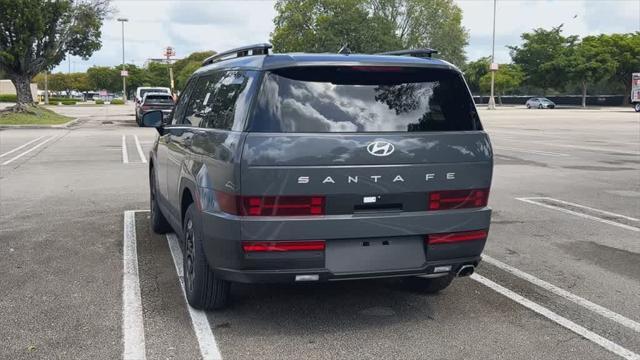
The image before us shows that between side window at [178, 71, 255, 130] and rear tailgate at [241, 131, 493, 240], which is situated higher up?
side window at [178, 71, 255, 130]

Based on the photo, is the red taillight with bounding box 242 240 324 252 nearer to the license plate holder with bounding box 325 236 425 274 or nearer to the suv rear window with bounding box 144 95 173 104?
the license plate holder with bounding box 325 236 425 274

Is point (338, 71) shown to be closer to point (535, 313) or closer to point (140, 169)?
point (535, 313)

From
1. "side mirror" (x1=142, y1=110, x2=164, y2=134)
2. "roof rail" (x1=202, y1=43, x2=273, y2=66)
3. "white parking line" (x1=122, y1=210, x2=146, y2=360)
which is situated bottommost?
"white parking line" (x1=122, y1=210, x2=146, y2=360)

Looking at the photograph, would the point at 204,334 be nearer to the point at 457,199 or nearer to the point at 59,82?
the point at 457,199

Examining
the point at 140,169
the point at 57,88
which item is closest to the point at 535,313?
the point at 140,169

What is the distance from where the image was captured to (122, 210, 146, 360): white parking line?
3920mm

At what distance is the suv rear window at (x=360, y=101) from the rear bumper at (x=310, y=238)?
58 centimetres

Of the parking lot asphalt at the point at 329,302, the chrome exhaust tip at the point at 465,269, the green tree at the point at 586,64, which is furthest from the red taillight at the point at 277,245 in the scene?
the green tree at the point at 586,64

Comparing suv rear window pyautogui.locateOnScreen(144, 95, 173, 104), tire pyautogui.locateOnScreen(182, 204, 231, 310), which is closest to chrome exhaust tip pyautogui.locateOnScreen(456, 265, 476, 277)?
tire pyautogui.locateOnScreen(182, 204, 231, 310)

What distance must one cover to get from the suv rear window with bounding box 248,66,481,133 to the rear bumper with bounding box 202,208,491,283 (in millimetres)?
579

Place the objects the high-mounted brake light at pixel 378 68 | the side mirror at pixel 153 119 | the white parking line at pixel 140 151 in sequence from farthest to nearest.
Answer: the white parking line at pixel 140 151 → the side mirror at pixel 153 119 → the high-mounted brake light at pixel 378 68

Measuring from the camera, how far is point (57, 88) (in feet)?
414

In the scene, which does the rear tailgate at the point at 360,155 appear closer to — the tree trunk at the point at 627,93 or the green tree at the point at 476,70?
the tree trunk at the point at 627,93

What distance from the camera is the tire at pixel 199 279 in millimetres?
4367
